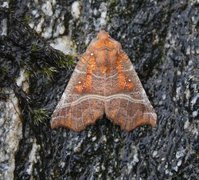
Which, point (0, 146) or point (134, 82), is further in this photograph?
point (134, 82)

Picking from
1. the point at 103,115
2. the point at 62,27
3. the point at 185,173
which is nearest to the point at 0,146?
the point at 103,115

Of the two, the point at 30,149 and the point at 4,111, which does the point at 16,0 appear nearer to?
the point at 4,111

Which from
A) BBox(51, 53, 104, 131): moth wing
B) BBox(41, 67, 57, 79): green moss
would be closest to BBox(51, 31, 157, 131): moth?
BBox(51, 53, 104, 131): moth wing

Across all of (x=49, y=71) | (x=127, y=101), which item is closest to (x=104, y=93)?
(x=127, y=101)

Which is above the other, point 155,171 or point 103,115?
point 103,115

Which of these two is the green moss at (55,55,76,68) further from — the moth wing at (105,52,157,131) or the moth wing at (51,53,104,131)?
the moth wing at (105,52,157,131)

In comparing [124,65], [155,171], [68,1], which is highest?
[68,1]
